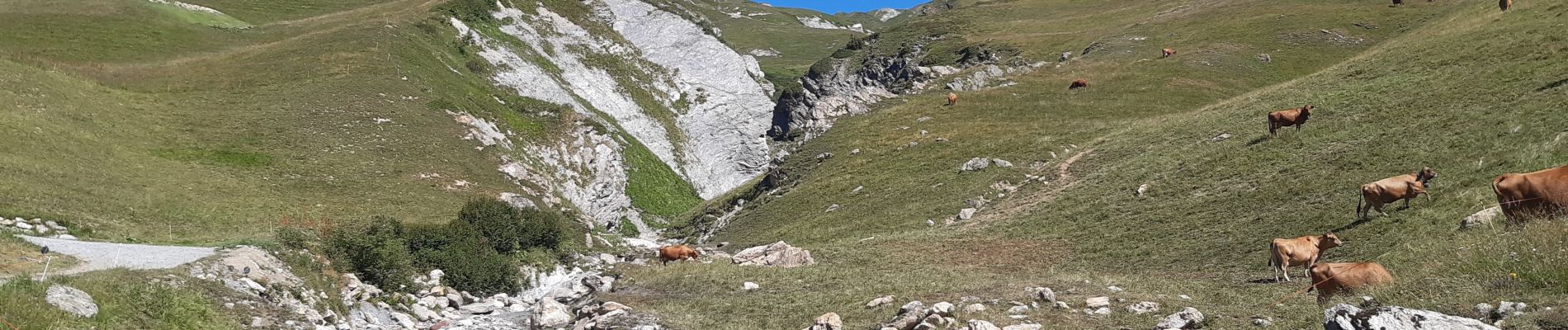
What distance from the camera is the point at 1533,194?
13.5 metres

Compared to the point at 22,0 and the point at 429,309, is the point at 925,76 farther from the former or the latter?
the point at 22,0

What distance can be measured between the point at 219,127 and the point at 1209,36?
3030 inches

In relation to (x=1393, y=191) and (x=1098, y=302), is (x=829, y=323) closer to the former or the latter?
(x=1098, y=302)

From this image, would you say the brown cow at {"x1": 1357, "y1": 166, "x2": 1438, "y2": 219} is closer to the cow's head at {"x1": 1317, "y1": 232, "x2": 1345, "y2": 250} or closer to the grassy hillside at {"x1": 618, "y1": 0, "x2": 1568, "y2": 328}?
the grassy hillside at {"x1": 618, "y1": 0, "x2": 1568, "y2": 328}

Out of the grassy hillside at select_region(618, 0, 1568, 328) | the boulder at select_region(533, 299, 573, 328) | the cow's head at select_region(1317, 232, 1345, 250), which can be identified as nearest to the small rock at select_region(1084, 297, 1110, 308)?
the grassy hillside at select_region(618, 0, 1568, 328)

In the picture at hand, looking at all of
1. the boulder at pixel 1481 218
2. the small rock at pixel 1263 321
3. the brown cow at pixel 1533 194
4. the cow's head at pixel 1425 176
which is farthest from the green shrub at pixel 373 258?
the cow's head at pixel 1425 176

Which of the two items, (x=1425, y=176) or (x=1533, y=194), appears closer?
(x=1533, y=194)

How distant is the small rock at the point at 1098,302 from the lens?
1599cm

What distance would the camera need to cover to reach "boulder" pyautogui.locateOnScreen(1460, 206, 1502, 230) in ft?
51.5

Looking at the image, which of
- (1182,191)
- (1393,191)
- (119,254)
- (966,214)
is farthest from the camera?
(966,214)

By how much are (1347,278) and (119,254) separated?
25.8 metres

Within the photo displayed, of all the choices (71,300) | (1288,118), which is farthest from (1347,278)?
(1288,118)

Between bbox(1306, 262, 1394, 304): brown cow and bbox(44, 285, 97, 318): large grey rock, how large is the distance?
796 inches

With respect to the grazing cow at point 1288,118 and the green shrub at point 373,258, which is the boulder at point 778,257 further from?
the grazing cow at point 1288,118
